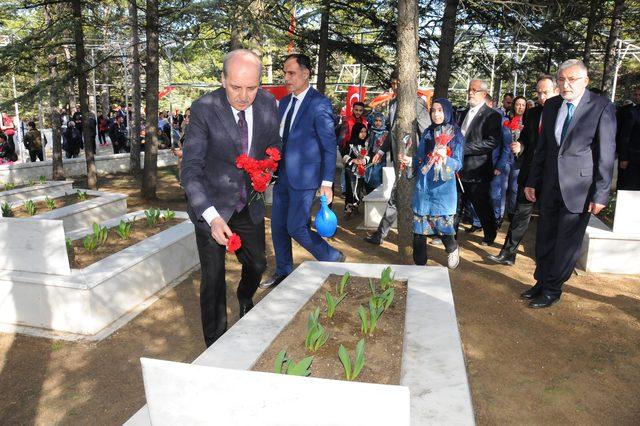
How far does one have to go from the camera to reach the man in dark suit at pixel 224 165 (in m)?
3.31

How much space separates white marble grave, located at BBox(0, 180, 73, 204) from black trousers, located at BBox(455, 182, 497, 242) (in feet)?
22.5

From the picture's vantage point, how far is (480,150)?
6363mm

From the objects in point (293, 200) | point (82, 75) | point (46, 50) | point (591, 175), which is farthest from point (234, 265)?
point (46, 50)

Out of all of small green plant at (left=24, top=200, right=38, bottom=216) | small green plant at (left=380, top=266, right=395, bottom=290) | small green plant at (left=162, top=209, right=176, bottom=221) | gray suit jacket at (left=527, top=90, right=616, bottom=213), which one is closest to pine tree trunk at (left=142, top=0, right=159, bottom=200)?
small green plant at (left=24, top=200, right=38, bottom=216)

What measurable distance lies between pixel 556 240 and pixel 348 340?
286cm

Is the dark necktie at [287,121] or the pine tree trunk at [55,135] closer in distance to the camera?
the dark necktie at [287,121]

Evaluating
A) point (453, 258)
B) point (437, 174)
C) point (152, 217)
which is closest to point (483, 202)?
point (453, 258)

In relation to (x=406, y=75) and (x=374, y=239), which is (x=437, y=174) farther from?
(x=374, y=239)

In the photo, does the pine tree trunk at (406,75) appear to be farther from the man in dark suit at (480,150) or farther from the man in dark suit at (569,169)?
the man in dark suit at (569,169)

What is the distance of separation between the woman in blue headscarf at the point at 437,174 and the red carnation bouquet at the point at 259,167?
2029 mm

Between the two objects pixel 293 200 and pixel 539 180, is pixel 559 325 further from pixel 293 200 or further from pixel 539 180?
pixel 293 200

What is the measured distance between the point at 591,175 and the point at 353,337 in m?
2.96

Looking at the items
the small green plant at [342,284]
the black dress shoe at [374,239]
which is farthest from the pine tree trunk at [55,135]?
the small green plant at [342,284]

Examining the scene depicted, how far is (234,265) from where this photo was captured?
6441 millimetres
